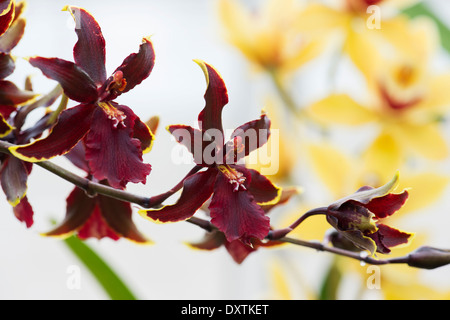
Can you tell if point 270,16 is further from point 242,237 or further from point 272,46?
point 242,237

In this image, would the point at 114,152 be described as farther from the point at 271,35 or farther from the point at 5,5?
the point at 271,35

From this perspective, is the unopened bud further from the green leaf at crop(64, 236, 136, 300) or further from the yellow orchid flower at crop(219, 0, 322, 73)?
the yellow orchid flower at crop(219, 0, 322, 73)

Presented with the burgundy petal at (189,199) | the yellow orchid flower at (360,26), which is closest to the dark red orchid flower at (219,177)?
the burgundy petal at (189,199)

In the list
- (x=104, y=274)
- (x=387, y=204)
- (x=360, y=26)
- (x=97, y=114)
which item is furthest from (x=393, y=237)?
(x=360, y=26)

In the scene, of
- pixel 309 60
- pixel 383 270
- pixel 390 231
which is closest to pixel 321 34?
pixel 309 60

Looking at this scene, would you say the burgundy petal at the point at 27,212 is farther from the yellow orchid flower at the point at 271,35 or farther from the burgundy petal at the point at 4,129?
the yellow orchid flower at the point at 271,35
